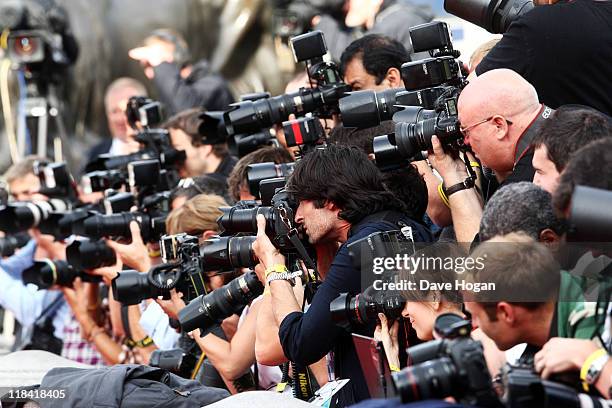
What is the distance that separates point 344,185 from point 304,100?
4.11ft

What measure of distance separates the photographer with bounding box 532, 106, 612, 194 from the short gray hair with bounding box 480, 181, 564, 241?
5 cm

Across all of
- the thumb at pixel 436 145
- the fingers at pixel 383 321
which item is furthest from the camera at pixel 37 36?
the fingers at pixel 383 321

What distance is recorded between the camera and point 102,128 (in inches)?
491

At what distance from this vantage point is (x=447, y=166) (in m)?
4.43

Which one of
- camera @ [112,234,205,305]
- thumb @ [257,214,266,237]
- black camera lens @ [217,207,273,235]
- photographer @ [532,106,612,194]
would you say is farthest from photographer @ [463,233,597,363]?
camera @ [112,234,205,305]

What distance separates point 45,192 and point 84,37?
16.0 ft

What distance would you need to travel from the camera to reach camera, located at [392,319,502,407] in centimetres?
287

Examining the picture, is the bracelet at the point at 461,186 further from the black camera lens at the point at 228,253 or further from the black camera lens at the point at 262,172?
the black camera lens at the point at 262,172

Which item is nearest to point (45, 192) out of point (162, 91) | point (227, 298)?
point (162, 91)

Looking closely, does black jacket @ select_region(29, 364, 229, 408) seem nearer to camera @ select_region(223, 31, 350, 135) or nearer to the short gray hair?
the short gray hair

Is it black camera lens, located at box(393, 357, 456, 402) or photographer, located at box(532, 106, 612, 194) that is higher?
photographer, located at box(532, 106, 612, 194)

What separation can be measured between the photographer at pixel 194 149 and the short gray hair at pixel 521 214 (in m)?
3.52

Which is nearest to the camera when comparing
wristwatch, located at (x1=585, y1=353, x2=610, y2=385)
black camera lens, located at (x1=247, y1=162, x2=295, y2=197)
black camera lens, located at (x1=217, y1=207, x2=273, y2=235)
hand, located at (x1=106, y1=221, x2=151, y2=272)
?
wristwatch, located at (x1=585, y1=353, x2=610, y2=385)

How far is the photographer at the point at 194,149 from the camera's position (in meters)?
7.02
